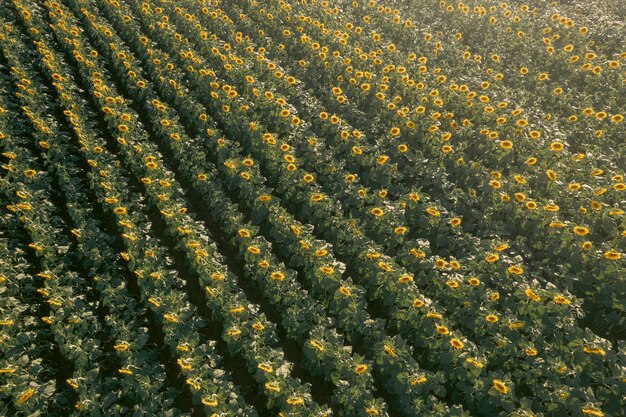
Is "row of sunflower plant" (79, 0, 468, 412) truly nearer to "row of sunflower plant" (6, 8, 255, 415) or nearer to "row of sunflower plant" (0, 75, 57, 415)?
"row of sunflower plant" (6, 8, 255, 415)

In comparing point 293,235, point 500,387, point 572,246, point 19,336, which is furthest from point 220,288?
point 572,246

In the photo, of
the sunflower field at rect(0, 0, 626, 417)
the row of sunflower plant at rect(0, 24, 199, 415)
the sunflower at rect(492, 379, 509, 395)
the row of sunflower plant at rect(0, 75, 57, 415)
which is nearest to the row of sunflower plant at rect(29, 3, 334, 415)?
the sunflower field at rect(0, 0, 626, 417)

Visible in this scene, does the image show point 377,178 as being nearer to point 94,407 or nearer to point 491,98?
point 491,98

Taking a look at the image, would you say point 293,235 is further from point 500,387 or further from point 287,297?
point 500,387

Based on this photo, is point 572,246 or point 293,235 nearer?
point 572,246

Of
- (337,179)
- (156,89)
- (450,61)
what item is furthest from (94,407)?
(450,61)

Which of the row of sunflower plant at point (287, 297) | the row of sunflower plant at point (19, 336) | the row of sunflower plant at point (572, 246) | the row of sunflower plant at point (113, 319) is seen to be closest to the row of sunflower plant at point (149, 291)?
the row of sunflower plant at point (113, 319)

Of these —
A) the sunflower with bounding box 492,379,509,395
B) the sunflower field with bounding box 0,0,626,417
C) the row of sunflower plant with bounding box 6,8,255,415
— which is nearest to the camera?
the sunflower with bounding box 492,379,509,395

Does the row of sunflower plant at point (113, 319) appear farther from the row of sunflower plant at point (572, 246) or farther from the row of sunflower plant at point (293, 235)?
the row of sunflower plant at point (572, 246)

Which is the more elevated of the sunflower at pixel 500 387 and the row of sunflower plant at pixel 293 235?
the sunflower at pixel 500 387
